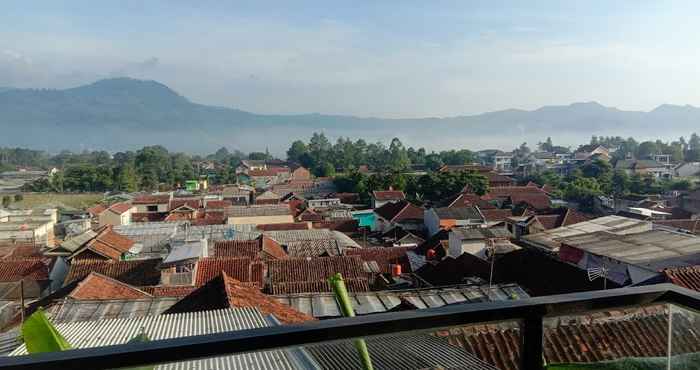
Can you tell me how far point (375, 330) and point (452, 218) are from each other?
20.4m

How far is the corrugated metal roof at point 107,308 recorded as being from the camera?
5.80 meters

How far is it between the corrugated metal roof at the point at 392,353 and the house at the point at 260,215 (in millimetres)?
19749

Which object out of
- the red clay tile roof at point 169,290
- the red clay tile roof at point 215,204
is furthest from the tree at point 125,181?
the red clay tile roof at point 169,290

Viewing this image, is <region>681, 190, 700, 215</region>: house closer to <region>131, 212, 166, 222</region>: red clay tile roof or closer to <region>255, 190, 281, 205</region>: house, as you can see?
<region>255, 190, 281, 205</region>: house

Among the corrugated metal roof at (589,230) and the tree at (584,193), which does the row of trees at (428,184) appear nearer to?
the tree at (584,193)

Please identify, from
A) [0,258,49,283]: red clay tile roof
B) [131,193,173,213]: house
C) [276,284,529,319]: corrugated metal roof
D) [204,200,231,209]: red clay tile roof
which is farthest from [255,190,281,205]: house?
[276,284,529,319]: corrugated metal roof

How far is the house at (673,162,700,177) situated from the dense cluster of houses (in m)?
29.9

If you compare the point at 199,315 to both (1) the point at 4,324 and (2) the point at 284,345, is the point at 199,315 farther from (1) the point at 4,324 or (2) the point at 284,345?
(1) the point at 4,324

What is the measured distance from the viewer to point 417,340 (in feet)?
3.48

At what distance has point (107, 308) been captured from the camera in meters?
6.19

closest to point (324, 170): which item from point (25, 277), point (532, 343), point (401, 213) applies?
point (401, 213)

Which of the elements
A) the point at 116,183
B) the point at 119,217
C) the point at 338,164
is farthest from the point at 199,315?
the point at 338,164

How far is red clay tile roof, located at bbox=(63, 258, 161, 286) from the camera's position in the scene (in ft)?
33.4

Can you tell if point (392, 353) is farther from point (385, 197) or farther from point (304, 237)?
point (385, 197)
